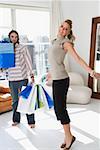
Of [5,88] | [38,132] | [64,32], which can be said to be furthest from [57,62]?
[5,88]

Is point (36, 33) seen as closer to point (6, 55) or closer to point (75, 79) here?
point (75, 79)

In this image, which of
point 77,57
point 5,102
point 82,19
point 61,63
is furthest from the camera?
point 82,19

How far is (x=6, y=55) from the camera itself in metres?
2.95

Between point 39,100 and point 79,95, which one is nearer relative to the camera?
point 39,100

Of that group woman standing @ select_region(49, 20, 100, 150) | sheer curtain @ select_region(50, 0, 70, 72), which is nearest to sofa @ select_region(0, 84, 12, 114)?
woman standing @ select_region(49, 20, 100, 150)

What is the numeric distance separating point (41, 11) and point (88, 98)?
2245 mm

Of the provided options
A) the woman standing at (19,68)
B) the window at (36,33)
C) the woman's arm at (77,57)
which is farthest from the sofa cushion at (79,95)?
the woman's arm at (77,57)

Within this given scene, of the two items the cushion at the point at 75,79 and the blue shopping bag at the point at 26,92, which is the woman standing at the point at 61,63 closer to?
the blue shopping bag at the point at 26,92

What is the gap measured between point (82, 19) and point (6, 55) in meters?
2.65

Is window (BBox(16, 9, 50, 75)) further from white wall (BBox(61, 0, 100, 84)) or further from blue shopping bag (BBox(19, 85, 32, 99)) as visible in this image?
blue shopping bag (BBox(19, 85, 32, 99))

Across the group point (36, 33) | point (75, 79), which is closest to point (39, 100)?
point (75, 79)

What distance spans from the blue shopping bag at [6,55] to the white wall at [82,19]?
247cm

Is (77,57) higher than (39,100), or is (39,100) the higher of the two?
(77,57)

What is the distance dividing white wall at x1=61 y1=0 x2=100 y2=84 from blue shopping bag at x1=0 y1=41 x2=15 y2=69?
247 cm
